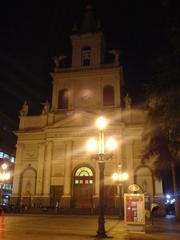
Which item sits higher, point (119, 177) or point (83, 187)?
point (119, 177)

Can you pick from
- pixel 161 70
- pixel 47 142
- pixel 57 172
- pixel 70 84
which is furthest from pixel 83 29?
pixel 161 70

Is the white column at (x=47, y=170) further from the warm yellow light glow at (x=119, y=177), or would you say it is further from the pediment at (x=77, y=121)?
the warm yellow light glow at (x=119, y=177)

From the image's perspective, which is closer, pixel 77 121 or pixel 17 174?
pixel 77 121

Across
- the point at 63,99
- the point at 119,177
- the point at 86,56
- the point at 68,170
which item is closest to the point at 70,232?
the point at 119,177

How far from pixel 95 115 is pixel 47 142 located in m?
7.06

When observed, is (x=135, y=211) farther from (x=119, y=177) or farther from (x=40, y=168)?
(x=40, y=168)

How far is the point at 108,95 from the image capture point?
1527 inches

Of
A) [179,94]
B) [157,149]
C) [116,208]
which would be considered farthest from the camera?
[116,208]

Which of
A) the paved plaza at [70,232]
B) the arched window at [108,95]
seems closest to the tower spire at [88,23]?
the arched window at [108,95]

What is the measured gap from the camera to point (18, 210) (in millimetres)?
32531

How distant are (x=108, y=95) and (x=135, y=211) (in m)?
24.6

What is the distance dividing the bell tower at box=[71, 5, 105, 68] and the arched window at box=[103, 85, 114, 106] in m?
3.81

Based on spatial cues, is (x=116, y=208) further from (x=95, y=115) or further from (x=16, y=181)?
(x=16, y=181)

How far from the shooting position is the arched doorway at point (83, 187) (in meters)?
34.8
